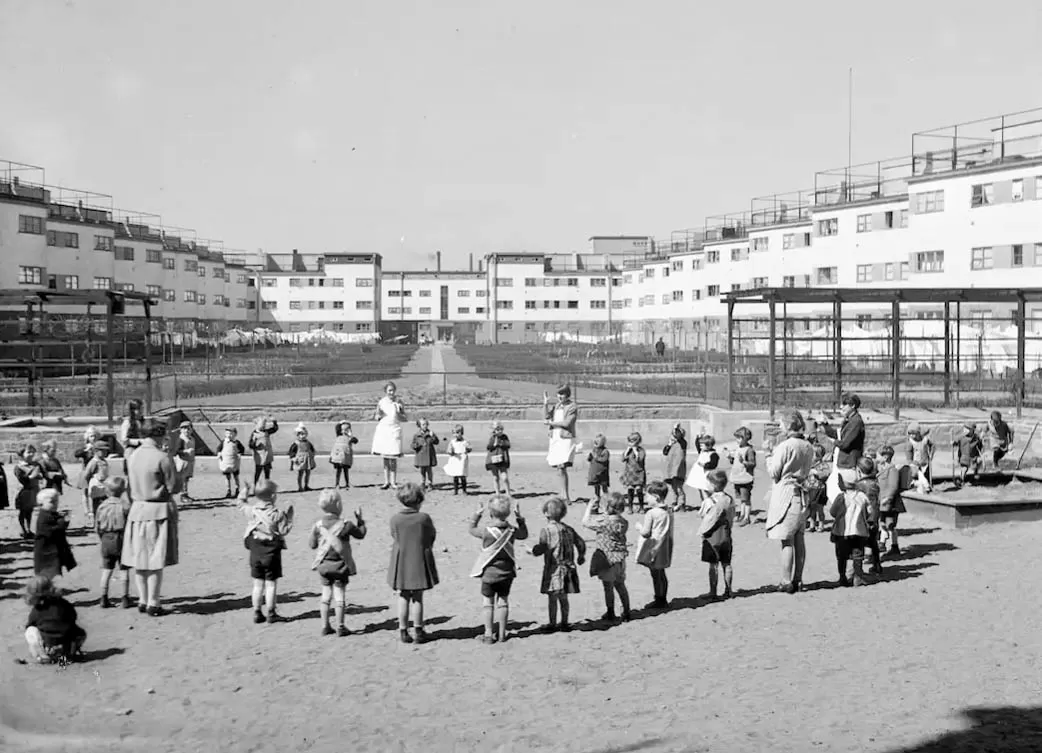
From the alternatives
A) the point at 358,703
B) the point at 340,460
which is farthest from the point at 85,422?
the point at 358,703

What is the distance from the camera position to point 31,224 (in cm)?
5038

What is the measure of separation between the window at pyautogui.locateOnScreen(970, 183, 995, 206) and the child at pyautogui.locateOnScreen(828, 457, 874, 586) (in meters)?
36.3

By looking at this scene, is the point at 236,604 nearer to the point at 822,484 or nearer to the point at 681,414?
the point at 822,484

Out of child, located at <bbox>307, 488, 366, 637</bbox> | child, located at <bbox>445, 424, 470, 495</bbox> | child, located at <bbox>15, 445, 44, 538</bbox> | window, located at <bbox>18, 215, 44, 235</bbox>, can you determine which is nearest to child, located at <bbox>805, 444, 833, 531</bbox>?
child, located at <bbox>445, 424, 470, 495</bbox>

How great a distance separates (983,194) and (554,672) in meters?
41.1

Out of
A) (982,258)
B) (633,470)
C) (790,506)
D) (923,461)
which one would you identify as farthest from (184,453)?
(982,258)

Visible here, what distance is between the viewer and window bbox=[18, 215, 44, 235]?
163 ft

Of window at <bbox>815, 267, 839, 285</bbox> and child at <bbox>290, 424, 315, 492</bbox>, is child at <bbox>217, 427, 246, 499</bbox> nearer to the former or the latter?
child at <bbox>290, 424, 315, 492</bbox>

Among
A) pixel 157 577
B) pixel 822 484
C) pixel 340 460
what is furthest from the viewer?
pixel 340 460

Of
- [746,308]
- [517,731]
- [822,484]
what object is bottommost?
[517,731]

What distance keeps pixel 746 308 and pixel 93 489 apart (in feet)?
200

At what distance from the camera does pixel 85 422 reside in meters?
22.2

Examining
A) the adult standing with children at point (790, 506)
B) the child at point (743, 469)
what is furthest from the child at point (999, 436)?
the adult standing with children at point (790, 506)

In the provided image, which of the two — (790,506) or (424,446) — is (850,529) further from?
(424,446)
